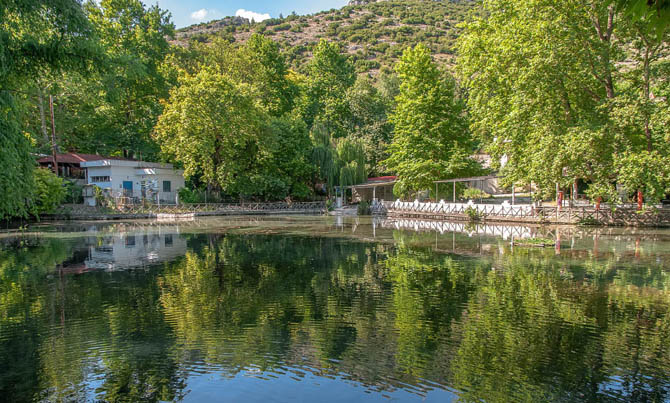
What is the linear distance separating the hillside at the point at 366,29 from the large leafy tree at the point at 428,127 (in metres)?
69.5

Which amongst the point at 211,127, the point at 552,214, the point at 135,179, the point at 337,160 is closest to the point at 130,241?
the point at 211,127

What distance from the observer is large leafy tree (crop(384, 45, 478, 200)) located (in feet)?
124

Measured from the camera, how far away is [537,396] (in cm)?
551

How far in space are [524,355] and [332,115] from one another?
52506 millimetres

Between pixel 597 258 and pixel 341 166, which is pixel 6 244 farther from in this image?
pixel 341 166

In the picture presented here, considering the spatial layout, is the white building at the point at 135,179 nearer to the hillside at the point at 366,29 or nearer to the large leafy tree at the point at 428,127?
the large leafy tree at the point at 428,127

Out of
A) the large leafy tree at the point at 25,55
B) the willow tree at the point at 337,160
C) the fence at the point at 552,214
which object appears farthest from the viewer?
the willow tree at the point at 337,160

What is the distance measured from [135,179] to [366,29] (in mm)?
113188

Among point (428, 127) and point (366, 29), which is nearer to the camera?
point (428, 127)

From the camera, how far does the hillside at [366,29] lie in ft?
384

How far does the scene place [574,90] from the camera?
26469 millimetres

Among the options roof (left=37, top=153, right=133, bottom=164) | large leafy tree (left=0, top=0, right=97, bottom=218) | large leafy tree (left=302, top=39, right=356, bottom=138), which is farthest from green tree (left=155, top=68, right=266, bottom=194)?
large leafy tree (left=0, top=0, right=97, bottom=218)

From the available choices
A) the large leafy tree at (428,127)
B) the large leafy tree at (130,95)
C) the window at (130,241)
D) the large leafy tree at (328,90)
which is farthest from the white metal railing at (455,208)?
the large leafy tree at (130,95)

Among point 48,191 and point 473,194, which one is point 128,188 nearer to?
point 48,191
